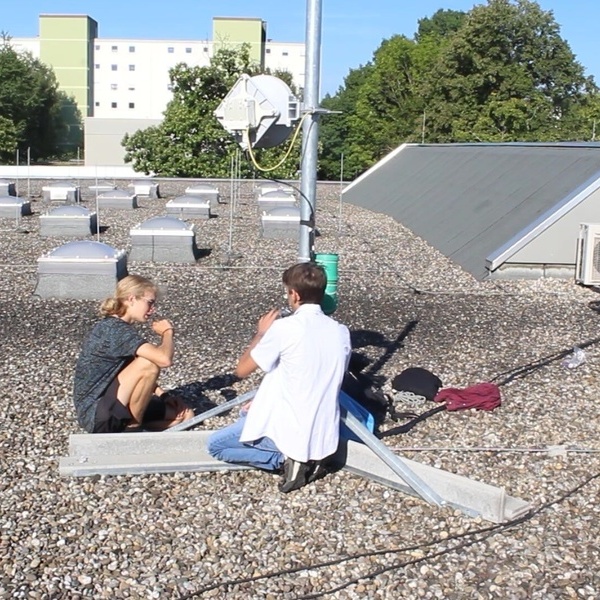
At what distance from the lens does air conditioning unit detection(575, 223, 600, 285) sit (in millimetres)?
12406

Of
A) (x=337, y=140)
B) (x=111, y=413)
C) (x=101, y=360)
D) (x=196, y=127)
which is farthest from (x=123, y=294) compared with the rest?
(x=337, y=140)

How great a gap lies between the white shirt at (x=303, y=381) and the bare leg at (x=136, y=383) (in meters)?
0.94

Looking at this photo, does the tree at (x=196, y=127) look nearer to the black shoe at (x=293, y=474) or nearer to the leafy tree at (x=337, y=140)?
the leafy tree at (x=337, y=140)

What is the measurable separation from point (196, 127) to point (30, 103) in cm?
4250

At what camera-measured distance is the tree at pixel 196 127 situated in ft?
141

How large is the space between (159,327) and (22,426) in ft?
4.48

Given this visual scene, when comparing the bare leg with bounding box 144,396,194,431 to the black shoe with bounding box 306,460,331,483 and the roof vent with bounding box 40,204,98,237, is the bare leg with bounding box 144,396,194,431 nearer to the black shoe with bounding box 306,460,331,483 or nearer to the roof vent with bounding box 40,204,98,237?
the black shoe with bounding box 306,460,331,483

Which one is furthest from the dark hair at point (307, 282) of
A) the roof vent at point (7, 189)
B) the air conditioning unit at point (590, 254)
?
the roof vent at point (7, 189)

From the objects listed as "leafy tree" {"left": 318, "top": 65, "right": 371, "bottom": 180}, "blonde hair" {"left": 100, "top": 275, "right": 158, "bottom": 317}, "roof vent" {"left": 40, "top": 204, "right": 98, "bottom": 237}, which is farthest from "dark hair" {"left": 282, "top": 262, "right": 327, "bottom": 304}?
"leafy tree" {"left": 318, "top": 65, "right": 371, "bottom": 180}

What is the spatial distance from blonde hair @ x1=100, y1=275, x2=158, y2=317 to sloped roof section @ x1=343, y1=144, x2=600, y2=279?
8.29 m

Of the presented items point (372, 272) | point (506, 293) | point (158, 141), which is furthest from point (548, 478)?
point (158, 141)

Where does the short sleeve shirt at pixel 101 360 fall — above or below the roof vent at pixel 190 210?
above

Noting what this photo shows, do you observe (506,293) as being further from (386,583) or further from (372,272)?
(386,583)

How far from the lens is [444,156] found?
25.0 meters
